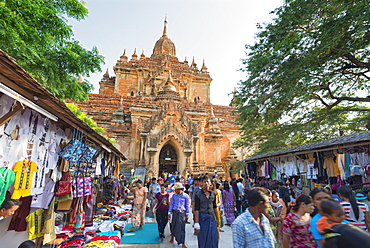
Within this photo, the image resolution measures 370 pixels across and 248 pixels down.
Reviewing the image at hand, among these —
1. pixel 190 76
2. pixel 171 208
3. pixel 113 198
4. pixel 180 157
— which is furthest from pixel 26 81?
pixel 190 76

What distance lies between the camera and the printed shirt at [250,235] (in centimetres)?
248

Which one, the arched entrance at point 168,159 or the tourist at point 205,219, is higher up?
the arched entrance at point 168,159

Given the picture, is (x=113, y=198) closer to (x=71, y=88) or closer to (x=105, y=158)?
(x=105, y=158)

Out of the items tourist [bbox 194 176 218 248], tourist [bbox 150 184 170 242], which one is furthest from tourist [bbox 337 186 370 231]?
tourist [bbox 150 184 170 242]

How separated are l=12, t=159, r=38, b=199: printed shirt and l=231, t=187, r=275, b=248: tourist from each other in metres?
3.49

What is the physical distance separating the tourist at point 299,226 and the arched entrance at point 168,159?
15.9 meters

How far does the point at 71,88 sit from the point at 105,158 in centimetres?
316

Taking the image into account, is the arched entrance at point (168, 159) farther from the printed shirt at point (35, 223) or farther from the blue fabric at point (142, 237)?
the printed shirt at point (35, 223)

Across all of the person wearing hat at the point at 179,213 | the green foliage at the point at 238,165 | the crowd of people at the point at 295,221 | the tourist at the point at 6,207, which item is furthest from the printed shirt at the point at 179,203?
the green foliage at the point at 238,165

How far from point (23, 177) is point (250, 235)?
12.3ft

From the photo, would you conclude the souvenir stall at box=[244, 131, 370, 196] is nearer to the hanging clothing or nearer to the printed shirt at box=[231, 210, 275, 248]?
the printed shirt at box=[231, 210, 275, 248]

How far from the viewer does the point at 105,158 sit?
8.76 meters

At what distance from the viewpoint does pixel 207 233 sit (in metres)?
4.55

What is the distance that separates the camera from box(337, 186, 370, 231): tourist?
376cm
